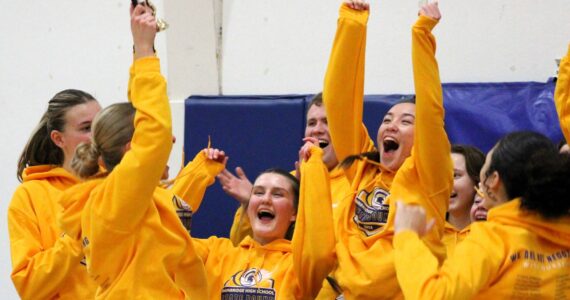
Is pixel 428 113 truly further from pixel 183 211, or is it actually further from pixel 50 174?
pixel 50 174

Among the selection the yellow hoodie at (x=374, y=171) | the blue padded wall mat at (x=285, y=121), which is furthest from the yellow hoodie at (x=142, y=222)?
the blue padded wall mat at (x=285, y=121)

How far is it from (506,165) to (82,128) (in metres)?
1.64

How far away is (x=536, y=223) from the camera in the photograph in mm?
2416

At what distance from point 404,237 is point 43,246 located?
4.75 ft

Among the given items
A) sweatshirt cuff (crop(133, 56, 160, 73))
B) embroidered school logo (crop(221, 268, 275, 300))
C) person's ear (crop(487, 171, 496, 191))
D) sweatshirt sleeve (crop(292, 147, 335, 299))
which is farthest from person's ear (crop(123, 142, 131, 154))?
person's ear (crop(487, 171, 496, 191))

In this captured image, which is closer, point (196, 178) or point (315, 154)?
point (315, 154)

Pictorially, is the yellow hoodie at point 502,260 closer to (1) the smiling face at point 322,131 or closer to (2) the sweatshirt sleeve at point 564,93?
(2) the sweatshirt sleeve at point 564,93

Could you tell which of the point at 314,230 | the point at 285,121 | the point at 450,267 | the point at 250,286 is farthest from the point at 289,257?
the point at 285,121

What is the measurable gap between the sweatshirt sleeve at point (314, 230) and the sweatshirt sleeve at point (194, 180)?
640 millimetres

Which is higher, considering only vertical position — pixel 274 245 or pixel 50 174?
pixel 50 174

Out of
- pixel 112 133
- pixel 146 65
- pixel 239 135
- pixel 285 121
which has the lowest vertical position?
pixel 239 135

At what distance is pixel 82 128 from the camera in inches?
139

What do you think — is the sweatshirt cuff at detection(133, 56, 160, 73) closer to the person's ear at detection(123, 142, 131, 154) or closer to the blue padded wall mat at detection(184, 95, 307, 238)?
the person's ear at detection(123, 142, 131, 154)

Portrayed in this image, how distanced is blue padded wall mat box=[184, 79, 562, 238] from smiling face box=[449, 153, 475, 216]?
0.59m
